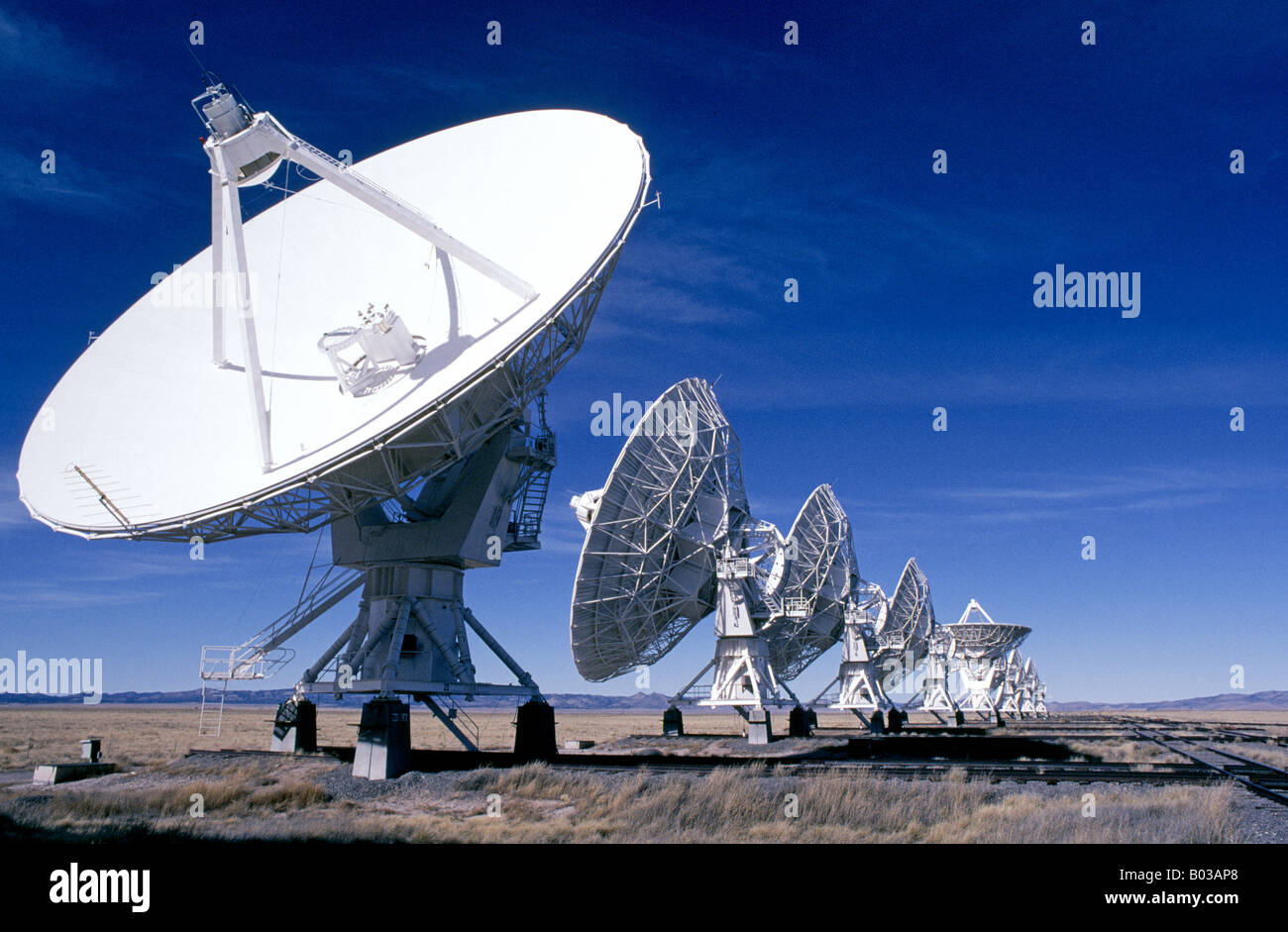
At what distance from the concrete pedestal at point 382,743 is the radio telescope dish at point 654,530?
7188mm

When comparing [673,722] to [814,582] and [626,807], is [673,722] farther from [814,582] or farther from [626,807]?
[626,807]

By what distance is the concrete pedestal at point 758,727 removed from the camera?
111 feet

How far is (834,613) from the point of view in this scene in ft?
141

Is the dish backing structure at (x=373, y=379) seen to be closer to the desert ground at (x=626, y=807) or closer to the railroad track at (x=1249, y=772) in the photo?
the desert ground at (x=626, y=807)

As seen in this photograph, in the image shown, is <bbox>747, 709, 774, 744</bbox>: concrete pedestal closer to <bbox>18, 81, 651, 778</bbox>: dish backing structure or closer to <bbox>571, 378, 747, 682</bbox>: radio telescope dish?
<bbox>571, 378, 747, 682</bbox>: radio telescope dish

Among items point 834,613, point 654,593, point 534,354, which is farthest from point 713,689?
point 534,354

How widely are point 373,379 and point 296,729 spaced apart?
12181mm

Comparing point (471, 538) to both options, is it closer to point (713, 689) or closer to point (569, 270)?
point (569, 270)

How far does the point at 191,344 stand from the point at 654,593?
14784 mm

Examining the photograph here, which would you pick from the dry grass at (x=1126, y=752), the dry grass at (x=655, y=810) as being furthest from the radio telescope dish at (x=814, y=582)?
the dry grass at (x=655, y=810)

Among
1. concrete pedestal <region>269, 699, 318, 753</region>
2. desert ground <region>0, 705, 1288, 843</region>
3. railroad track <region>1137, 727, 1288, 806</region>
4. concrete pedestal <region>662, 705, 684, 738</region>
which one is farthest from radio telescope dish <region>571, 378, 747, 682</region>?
railroad track <region>1137, 727, 1288, 806</region>

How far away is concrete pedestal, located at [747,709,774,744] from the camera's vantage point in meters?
34.0

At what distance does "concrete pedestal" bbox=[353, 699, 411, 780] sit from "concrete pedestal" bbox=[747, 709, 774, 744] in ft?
50.6

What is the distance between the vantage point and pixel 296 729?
27609mm
